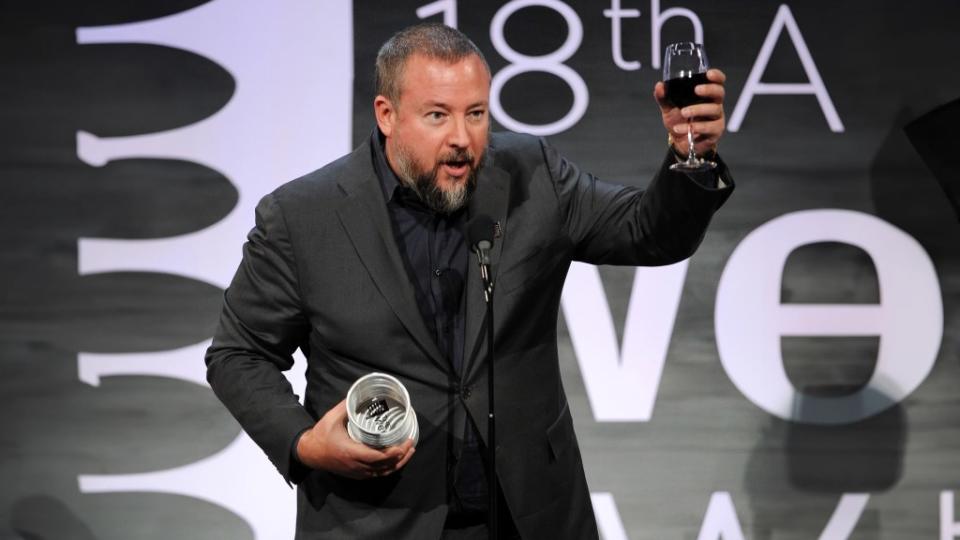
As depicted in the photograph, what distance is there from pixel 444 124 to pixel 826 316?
80.0 inches

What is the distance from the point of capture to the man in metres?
2.08

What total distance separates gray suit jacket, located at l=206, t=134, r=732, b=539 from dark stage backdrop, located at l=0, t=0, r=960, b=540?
1402 mm

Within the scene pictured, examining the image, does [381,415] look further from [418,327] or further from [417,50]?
[417,50]

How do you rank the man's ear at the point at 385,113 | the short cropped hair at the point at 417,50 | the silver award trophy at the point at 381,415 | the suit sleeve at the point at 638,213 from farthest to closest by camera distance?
1. the man's ear at the point at 385,113
2. the short cropped hair at the point at 417,50
3. the suit sleeve at the point at 638,213
4. the silver award trophy at the point at 381,415

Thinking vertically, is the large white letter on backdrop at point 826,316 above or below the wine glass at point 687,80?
below

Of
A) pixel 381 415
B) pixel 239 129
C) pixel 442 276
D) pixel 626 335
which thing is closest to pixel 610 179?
pixel 626 335

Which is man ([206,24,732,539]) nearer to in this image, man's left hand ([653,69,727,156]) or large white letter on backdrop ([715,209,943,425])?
man's left hand ([653,69,727,156])

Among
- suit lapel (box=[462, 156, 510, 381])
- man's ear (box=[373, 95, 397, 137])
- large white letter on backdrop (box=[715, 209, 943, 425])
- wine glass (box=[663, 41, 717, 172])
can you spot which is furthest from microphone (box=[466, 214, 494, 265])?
large white letter on backdrop (box=[715, 209, 943, 425])

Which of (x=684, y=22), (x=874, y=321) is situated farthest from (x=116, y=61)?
(x=874, y=321)

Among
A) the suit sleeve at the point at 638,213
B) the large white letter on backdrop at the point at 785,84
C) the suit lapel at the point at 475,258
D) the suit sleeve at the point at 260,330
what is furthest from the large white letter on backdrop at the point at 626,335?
the suit sleeve at the point at 260,330

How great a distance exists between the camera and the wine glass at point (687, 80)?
6.13ft

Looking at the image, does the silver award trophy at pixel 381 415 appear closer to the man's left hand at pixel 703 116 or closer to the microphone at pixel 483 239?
the microphone at pixel 483 239

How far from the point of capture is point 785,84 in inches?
143

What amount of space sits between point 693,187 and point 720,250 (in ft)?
5.62
